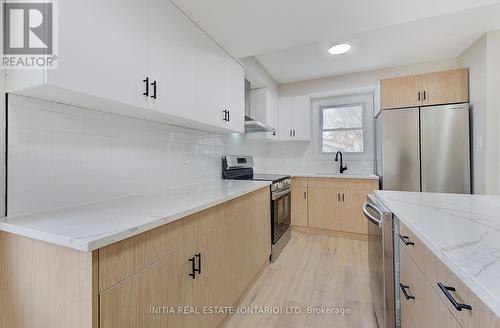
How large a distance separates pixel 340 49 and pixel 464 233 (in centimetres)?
242

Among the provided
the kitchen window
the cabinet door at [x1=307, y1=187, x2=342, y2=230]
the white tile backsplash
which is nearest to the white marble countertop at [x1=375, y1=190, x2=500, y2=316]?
the white tile backsplash

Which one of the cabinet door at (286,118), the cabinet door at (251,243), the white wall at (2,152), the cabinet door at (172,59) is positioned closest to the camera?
the white wall at (2,152)

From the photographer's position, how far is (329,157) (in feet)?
12.2

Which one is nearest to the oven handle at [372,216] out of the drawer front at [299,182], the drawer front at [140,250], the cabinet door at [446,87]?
the drawer front at [140,250]

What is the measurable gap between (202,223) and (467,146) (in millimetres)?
2973

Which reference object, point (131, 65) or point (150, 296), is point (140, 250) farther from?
point (131, 65)

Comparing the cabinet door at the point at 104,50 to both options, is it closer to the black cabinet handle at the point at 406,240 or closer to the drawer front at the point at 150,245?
the drawer front at the point at 150,245

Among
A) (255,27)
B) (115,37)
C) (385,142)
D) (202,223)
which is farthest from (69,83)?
(385,142)

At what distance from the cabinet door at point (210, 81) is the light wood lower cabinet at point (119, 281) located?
0.86m

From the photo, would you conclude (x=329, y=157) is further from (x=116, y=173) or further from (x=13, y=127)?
(x=13, y=127)

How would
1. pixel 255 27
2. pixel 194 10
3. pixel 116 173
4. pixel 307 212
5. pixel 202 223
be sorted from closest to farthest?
pixel 202 223 → pixel 116 173 → pixel 194 10 → pixel 255 27 → pixel 307 212

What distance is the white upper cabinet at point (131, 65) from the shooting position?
35.9 inches

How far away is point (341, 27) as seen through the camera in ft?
5.69

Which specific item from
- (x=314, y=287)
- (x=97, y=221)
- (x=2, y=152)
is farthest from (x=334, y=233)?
(x=2, y=152)
